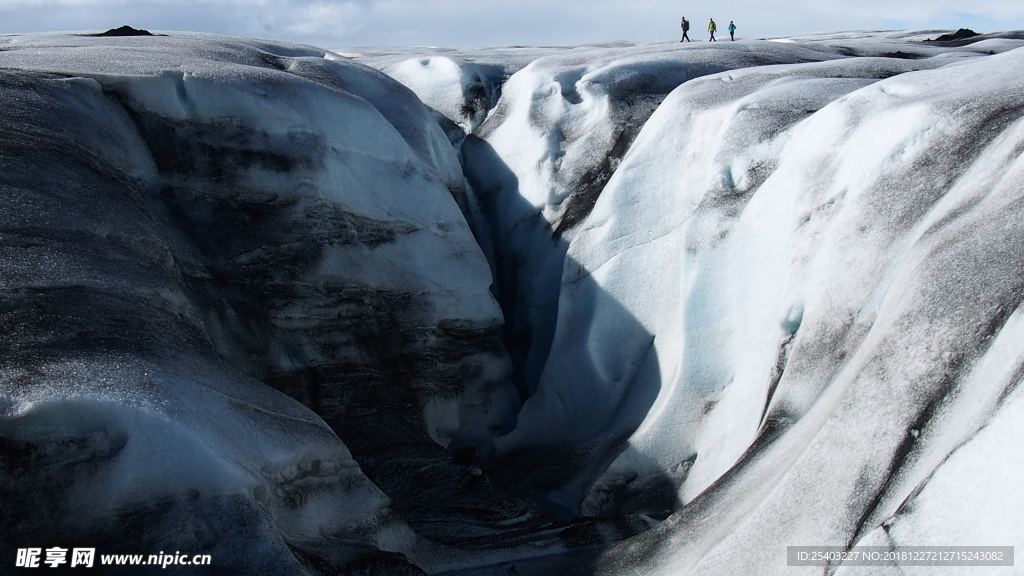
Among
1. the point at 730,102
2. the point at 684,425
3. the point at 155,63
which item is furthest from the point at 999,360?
the point at 155,63

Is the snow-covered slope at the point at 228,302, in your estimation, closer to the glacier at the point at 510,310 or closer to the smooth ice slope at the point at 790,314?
the glacier at the point at 510,310

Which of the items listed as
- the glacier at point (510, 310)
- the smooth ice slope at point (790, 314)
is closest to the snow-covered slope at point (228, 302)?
the glacier at point (510, 310)

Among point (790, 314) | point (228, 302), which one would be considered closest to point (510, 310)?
point (228, 302)

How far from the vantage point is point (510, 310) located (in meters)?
7.40

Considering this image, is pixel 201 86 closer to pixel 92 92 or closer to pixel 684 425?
pixel 92 92

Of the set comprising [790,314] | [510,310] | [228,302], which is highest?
[228,302]

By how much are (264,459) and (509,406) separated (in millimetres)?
2946

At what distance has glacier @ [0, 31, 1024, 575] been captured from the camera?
146 inches

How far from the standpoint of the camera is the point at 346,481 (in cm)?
468

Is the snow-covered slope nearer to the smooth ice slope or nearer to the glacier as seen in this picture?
the glacier

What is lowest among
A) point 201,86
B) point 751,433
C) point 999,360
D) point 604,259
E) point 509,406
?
point 509,406

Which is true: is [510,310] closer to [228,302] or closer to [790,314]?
[228,302]

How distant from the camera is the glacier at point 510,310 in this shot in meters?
3.72

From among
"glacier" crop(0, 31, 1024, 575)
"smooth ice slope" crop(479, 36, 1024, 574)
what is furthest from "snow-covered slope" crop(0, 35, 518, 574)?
"smooth ice slope" crop(479, 36, 1024, 574)
